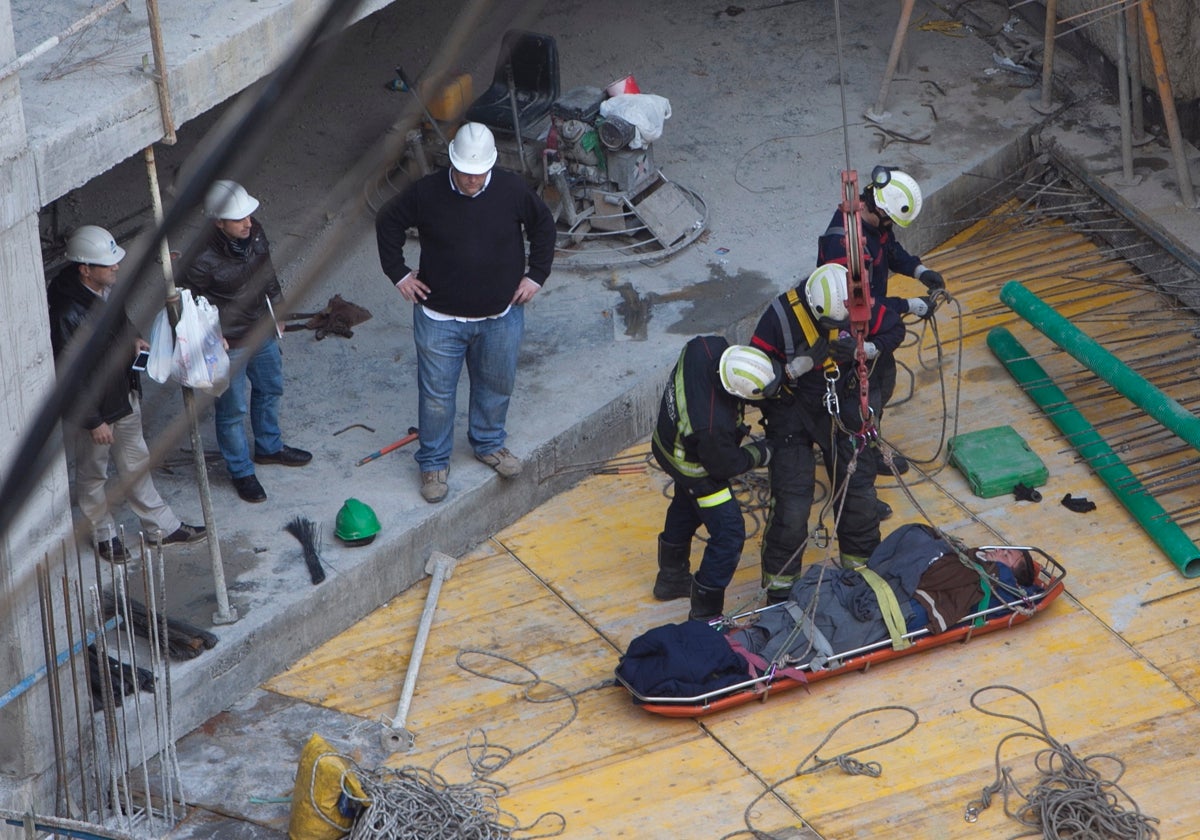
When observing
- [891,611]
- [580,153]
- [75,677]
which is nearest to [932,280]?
[891,611]

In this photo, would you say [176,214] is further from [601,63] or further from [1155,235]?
[601,63]

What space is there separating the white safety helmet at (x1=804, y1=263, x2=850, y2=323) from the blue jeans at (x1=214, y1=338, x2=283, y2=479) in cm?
271

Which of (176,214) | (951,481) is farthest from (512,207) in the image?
(176,214)

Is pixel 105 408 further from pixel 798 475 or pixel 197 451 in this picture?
pixel 798 475

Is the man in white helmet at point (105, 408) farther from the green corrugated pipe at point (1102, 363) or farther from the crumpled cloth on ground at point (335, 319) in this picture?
the green corrugated pipe at point (1102, 363)

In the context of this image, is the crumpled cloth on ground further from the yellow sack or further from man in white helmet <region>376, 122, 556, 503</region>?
the yellow sack

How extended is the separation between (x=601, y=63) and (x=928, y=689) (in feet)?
21.9

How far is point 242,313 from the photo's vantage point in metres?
8.01

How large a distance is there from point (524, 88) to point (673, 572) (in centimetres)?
418

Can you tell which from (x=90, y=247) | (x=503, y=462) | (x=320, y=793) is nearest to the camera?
(x=320, y=793)

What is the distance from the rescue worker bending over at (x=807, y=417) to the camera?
7902 millimetres

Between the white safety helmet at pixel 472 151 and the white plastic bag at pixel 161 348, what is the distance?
1.57 metres

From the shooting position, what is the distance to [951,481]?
9.18m

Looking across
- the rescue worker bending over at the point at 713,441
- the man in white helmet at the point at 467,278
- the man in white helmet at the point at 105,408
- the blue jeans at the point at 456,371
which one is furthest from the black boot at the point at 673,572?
the man in white helmet at the point at 105,408
